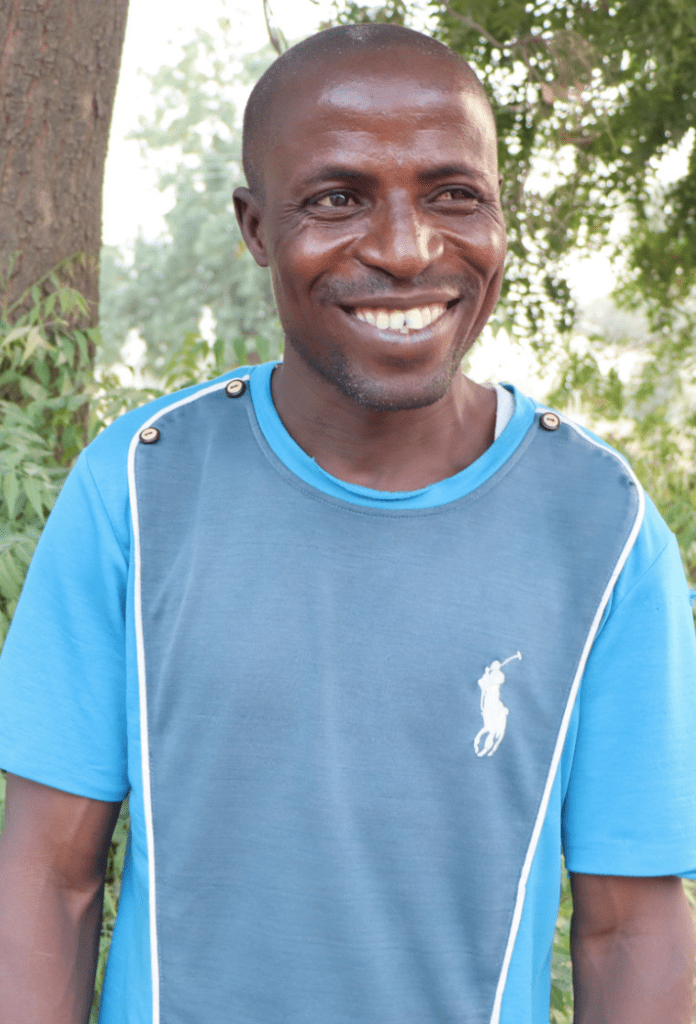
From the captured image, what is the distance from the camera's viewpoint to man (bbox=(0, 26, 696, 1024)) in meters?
1.17

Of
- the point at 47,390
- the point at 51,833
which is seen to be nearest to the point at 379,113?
the point at 51,833

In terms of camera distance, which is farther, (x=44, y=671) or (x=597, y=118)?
(x=597, y=118)

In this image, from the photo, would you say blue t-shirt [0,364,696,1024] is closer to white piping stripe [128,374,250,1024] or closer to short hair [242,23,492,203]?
white piping stripe [128,374,250,1024]

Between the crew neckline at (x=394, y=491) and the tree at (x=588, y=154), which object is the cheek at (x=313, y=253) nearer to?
the crew neckline at (x=394, y=491)

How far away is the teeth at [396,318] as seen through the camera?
1.21 metres

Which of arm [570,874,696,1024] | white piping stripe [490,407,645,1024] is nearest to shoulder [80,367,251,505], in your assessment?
white piping stripe [490,407,645,1024]

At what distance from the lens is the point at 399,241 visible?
1.18 m

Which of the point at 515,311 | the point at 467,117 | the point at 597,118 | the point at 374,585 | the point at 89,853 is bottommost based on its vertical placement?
the point at 89,853

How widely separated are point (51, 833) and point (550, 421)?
78 centimetres

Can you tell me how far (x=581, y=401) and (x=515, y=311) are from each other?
740 mm

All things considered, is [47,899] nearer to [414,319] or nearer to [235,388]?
[235,388]

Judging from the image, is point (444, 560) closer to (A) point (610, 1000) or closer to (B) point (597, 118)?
(A) point (610, 1000)

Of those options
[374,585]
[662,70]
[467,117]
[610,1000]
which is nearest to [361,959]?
[610,1000]

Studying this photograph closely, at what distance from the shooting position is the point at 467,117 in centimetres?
122
